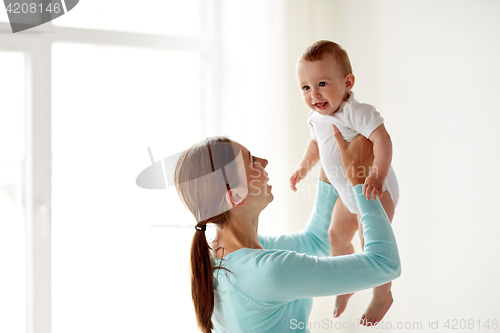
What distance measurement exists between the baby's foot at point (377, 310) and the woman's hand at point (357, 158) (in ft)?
1.21

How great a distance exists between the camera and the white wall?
1.14 metres

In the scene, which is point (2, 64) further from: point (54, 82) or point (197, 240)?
point (197, 240)

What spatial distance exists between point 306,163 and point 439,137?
421 mm

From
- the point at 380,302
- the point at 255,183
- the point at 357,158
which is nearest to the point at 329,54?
the point at 357,158

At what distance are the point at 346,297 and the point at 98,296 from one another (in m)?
1.32

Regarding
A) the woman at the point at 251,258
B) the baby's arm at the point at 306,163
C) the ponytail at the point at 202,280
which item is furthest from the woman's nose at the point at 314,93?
the ponytail at the point at 202,280

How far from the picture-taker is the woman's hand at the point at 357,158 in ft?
3.53

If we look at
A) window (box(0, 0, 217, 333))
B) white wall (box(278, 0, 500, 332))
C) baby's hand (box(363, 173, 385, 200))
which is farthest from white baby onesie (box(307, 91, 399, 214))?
window (box(0, 0, 217, 333))

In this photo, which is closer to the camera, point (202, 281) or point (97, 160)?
point (202, 281)

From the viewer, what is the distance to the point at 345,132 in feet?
3.74

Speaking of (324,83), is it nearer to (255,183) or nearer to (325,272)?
(255,183)

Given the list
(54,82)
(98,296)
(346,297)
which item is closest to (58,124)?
(54,82)

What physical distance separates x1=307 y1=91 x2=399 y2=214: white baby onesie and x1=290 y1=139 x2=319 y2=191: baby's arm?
0.10 metres

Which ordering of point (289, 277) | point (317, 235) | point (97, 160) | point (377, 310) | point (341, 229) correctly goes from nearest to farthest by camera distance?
1. point (289, 277)
2. point (377, 310)
3. point (341, 229)
4. point (317, 235)
5. point (97, 160)
